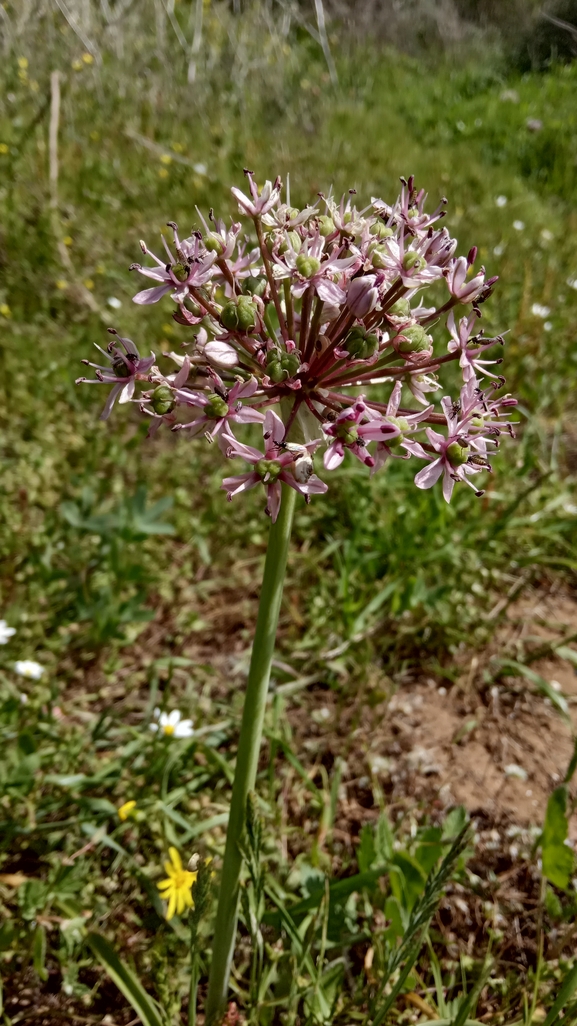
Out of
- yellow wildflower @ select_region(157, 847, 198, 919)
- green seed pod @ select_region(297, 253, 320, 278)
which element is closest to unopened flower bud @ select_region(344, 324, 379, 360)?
green seed pod @ select_region(297, 253, 320, 278)

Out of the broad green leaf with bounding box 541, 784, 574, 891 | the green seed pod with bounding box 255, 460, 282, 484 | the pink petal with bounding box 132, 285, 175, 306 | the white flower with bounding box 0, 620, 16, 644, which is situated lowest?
the white flower with bounding box 0, 620, 16, 644

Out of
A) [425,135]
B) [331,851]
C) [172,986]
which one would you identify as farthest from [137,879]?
[425,135]

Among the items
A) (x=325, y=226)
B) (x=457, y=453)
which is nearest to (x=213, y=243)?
(x=325, y=226)

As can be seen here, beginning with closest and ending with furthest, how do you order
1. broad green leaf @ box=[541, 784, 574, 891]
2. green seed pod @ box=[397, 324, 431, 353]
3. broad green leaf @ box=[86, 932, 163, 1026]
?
1. green seed pod @ box=[397, 324, 431, 353]
2. broad green leaf @ box=[86, 932, 163, 1026]
3. broad green leaf @ box=[541, 784, 574, 891]

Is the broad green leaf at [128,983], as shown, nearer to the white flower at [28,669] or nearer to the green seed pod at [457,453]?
the white flower at [28,669]

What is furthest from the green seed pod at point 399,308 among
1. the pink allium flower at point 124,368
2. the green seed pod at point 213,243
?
the pink allium flower at point 124,368

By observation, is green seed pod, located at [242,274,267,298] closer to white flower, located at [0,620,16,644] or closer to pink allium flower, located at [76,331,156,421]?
pink allium flower, located at [76,331,156,421]

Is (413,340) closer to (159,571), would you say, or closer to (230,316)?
(230,316)
